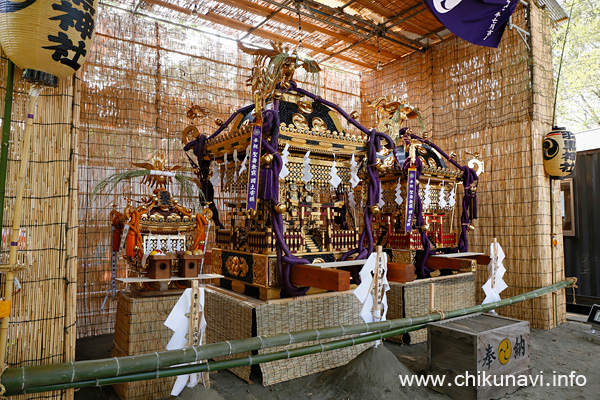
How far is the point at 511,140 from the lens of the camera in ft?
19.1

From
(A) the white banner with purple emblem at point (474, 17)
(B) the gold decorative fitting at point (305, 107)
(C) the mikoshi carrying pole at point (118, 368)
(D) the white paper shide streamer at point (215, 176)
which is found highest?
(A) the white banner with purple emblem at point (474, 17)

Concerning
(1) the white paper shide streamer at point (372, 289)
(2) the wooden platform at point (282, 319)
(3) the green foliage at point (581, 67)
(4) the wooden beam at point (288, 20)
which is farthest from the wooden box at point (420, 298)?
(3) the green foliage at point (581, 67)

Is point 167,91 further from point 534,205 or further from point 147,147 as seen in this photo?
point 534,205

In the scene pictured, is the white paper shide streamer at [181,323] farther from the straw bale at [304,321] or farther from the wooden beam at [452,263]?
the wooden beam at [452,263]

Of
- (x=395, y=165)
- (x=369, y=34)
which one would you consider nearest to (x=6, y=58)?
(x=395, y=165)

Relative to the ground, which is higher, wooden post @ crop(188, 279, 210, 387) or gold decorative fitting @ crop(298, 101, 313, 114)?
gold decorative fitting @ crop(298, 101, 313, 114)

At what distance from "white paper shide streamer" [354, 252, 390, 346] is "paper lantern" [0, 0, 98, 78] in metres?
2.51

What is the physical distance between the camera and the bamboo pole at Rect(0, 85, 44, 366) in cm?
183

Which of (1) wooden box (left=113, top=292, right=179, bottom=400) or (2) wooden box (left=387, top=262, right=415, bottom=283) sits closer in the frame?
(1) wooden box (left=113, top=292, right=179, bottom=400)

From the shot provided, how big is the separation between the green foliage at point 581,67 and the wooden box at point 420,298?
7280 millimetres

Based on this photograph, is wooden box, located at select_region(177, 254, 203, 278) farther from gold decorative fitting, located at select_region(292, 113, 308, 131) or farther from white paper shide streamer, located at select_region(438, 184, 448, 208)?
white paper shide streamer, located at select_region(438, 184, 448, 208)

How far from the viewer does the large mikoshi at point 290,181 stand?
357 centimetres

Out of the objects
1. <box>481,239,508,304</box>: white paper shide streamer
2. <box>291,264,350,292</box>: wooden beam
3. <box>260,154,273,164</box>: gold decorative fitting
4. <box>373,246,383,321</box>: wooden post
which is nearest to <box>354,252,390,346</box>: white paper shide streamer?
<box>373,246,383,321</box>: wooden post

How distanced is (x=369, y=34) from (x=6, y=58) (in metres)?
6.06
